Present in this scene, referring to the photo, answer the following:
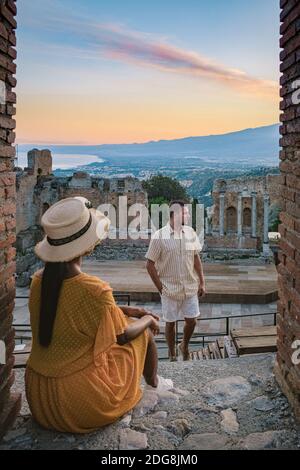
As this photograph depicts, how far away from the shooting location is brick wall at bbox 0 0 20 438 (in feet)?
12.5

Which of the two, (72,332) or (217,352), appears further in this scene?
(217,352)

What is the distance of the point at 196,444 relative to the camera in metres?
3.77

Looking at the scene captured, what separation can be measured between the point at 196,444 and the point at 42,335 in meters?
1.39

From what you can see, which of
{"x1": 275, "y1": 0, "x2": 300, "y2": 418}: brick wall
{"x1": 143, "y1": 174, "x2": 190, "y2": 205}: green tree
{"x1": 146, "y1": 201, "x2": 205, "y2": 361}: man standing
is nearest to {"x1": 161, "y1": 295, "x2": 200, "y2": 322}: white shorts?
{"x1": 146, "y1": 201, "x2": 205, "y2": 361}: man standing

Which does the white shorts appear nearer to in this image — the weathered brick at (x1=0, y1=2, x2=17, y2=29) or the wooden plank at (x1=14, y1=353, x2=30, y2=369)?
the wooden plank at (x1=14, y1=353, x2=30, y2=369)

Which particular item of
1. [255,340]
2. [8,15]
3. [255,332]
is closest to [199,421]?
[255,340]

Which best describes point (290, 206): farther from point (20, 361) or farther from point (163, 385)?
point (20, 361)

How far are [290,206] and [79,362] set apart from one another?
212 centimetres

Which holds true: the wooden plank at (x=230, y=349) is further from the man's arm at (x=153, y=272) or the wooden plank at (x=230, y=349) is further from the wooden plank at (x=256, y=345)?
the man's arm at (x=153, y=272)

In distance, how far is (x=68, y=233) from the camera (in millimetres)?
3592

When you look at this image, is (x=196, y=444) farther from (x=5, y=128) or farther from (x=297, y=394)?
(x=5, y=128)

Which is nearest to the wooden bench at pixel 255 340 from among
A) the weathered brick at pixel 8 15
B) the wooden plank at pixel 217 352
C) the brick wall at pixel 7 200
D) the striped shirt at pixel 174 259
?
the wooden plank at pixel 217 352

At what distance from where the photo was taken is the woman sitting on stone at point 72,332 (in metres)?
3.54

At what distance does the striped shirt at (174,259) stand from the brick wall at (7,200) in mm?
2319
